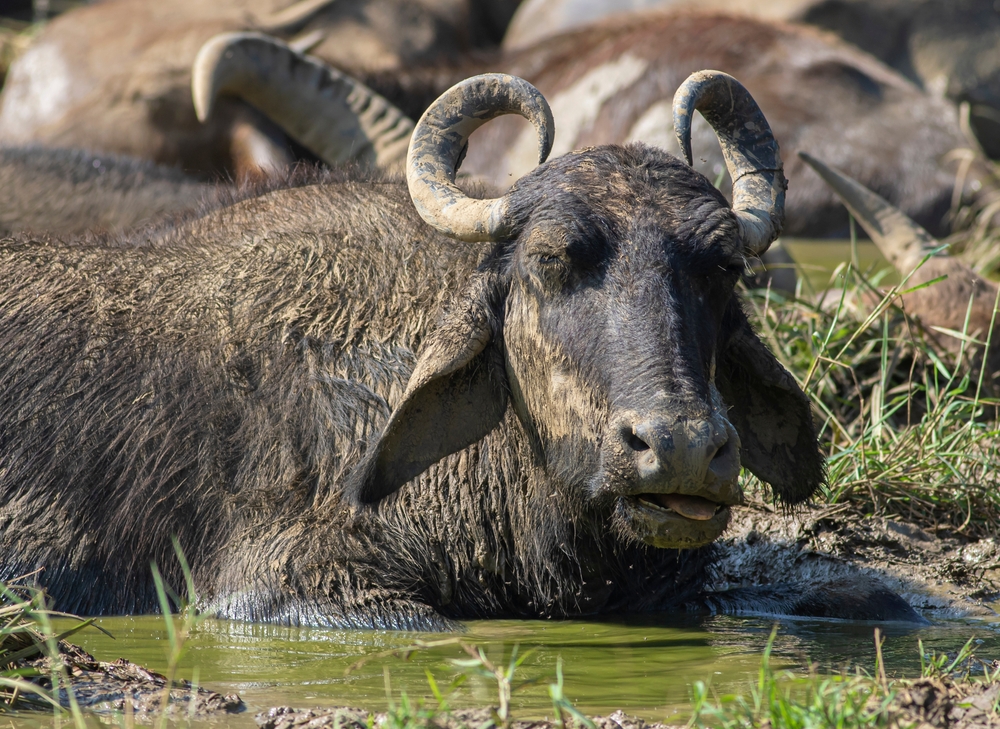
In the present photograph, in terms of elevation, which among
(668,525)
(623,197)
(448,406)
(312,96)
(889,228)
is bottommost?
(668,525)

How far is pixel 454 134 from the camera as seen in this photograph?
453 cm

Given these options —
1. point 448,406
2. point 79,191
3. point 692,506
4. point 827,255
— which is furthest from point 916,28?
point 692,506

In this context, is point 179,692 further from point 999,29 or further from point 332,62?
point 999,29

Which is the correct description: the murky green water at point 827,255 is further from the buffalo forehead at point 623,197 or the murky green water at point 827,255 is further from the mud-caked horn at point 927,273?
the buffalo forehead at point 623,197

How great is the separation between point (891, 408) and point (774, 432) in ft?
6.46

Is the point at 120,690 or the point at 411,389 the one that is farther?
the point at 411,389

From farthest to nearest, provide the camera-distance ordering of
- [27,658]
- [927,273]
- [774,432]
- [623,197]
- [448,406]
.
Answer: [927,273], [774,432], [448,406], [623,197], [27,658]

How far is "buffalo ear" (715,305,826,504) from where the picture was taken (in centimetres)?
458

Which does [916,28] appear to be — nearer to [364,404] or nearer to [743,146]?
[743,146]

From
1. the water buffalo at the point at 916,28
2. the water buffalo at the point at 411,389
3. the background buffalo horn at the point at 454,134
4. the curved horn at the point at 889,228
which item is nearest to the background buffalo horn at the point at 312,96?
the curved horn at the point at 889,228

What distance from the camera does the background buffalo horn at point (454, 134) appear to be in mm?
4395

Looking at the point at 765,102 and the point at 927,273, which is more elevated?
the point at 765,102

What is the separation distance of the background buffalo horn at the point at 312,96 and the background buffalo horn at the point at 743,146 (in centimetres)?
416

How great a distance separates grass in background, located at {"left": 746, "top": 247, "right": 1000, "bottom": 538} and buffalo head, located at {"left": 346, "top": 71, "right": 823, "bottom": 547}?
1.11 meters
